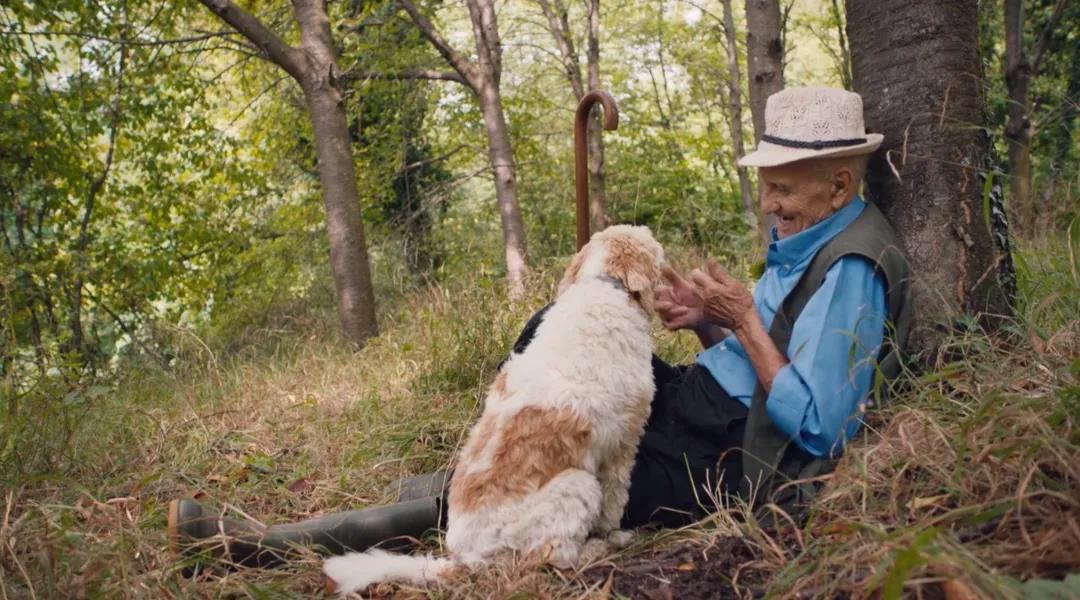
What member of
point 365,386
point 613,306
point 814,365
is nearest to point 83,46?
point 365,386

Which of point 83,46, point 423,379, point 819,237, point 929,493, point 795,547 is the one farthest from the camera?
point 83,46

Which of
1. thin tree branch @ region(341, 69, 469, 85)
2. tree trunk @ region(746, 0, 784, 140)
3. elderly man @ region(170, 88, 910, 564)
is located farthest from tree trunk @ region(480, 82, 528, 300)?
elderly man @ region(170, 88, 910, 564)

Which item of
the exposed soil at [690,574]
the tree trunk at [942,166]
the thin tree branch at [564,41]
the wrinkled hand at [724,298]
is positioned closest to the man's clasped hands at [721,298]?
the wrinkled hand at [724,298]

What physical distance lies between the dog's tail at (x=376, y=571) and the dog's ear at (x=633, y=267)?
124 cm

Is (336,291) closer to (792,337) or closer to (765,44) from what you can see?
(765,44)

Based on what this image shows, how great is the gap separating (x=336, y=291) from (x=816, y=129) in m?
6.05

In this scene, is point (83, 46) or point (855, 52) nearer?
point (855, 52)

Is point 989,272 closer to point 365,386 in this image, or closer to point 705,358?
point 705,358

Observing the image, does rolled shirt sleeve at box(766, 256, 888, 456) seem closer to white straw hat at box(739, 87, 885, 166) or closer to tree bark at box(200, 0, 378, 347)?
white straw hat at box(739, 87, 885, 166)

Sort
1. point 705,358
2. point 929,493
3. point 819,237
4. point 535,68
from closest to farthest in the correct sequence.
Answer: point 929,493, point 819,237, point 705,358, point 535,68

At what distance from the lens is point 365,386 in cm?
554

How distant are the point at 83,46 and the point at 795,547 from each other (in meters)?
9.61

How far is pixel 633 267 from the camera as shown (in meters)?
3.09

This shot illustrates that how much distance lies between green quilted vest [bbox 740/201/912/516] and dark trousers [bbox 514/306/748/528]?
6.7 inches
